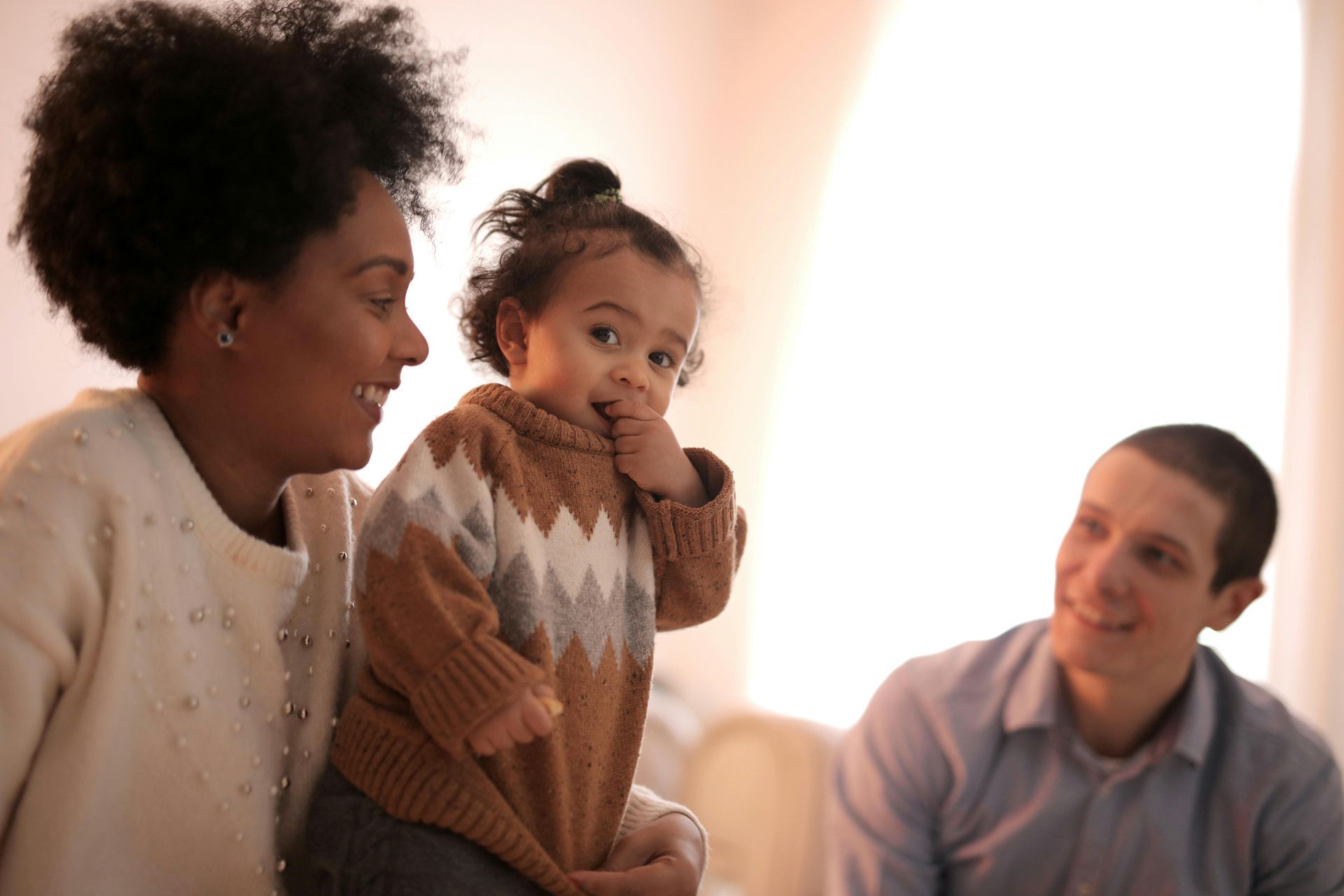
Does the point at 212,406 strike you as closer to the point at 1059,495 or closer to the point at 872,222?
the point at 1059,495

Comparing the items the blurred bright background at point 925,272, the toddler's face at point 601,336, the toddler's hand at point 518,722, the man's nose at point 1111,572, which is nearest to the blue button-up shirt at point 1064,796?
the man's nose at point 1111,572

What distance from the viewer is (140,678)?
3.53ft

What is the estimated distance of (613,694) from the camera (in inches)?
47.6

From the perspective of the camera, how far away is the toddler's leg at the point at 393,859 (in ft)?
3.41

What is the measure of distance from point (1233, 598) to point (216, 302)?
3.25 feet

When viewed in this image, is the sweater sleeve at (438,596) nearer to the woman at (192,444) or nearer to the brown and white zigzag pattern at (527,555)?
the brown and white zigzag pattern at (527,555)

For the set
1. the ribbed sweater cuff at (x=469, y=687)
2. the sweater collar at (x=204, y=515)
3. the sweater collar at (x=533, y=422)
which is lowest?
the ribbed sweater cuff at (x=469, y=687)

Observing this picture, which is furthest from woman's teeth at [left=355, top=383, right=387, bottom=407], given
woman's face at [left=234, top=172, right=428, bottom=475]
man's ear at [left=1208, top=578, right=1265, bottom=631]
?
man's ear at [left=1208, top=578, right=1265, bottom=631]

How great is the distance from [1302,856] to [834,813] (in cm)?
37

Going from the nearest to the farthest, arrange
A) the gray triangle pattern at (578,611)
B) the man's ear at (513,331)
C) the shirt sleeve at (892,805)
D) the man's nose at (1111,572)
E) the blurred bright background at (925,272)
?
the man's nose at (1111,572) < the shirt sleeve at (892,805) < the gray triangle pattern at (578,611) < the man's ear at (513,331) < the blurred bright background at (925,272)

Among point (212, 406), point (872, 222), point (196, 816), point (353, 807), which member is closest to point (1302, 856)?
point (353, 807)

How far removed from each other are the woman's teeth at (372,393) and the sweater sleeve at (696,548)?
12.1 inches

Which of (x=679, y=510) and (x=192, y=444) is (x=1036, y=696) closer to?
(x=679, y=510)

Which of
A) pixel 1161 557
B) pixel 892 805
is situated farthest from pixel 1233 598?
pixel 892 805
